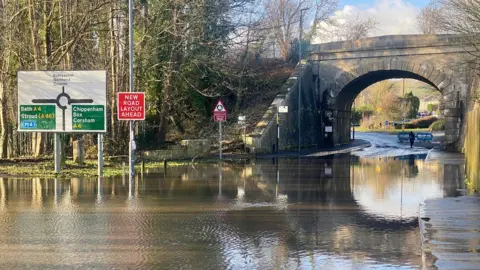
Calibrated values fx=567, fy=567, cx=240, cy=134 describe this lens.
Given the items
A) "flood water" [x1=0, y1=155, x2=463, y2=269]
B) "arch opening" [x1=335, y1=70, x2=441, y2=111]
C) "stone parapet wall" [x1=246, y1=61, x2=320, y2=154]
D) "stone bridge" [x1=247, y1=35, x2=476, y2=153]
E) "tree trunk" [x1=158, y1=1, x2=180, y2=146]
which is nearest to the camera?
"flood water" [x1=0, y1=155, x2=463, y2=269]

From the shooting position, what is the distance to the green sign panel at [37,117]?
2127 cm

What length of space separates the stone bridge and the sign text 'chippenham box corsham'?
632 inches

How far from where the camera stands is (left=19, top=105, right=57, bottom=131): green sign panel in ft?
69.8

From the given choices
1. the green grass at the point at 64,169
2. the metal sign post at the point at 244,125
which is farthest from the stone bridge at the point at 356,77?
the green grass at the point at 64,169

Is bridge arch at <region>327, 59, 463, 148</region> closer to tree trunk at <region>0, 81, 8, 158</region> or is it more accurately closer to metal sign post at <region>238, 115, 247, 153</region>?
metal sign post at <region>238, 115, 247, 153</region>

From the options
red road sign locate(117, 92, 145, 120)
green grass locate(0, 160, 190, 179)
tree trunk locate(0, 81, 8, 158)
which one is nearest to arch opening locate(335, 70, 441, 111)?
green grass locate(0, 160, 190, 179)

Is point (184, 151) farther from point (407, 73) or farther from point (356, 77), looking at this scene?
point (407, 73)

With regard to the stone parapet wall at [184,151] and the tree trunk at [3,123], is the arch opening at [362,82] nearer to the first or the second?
the stone parapet wall at [184,151]

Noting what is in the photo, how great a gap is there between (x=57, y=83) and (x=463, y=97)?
1177 inches

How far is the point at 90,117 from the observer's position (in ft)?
68.8

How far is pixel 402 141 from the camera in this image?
58.4m

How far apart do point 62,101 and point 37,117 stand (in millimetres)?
1170

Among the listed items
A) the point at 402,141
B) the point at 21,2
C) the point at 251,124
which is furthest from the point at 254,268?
the point at 402,141

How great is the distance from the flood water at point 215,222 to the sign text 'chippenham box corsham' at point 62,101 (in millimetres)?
2725
